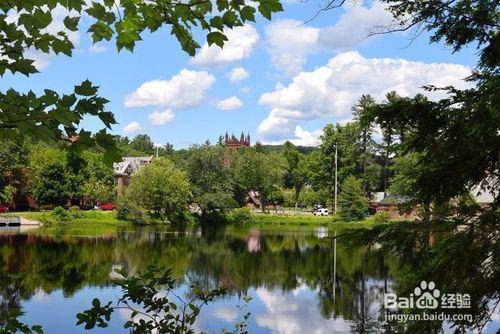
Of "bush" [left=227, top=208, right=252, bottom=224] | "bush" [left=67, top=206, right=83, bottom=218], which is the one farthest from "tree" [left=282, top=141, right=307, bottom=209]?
"bush" [left=67, top=206, right=83, bottom=218]

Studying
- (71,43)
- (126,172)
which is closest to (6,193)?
(126,172)

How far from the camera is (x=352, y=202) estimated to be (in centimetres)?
5675

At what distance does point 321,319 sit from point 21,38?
1480 cm

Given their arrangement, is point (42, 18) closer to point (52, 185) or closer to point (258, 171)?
point (52, 185)

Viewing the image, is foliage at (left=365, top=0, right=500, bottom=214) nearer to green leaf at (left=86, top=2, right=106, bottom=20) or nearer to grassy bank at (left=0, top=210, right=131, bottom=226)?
green leaf at (left=86, top=2, right=106, bottom=20)

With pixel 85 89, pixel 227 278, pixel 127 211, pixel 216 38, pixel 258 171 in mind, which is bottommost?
pixel 227 278

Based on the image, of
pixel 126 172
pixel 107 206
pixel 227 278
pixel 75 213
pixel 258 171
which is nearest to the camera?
pixel 227 278

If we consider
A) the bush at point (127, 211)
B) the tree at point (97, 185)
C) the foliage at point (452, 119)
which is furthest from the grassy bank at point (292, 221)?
the foliage at point (452, 119)

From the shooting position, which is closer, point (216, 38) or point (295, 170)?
point (216, 38)

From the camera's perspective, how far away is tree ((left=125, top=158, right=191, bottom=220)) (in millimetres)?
55844

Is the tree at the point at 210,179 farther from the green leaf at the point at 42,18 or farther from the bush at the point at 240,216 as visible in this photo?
the green leaf at the point at 42,18

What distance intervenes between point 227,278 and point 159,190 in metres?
34.9

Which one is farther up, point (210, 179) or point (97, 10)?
point (210, 179)

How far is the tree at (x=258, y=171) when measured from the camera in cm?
7019
